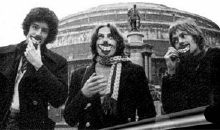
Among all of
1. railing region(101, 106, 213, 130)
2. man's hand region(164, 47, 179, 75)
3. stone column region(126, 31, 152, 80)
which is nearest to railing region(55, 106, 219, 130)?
railing region(101, 106, 213, 130)

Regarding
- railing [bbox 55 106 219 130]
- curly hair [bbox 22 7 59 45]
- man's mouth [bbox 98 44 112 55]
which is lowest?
railing [bbox 55 106 219 130]

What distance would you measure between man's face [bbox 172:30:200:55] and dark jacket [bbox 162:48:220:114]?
1.2 inches

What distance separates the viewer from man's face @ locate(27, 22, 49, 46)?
1.38 meters

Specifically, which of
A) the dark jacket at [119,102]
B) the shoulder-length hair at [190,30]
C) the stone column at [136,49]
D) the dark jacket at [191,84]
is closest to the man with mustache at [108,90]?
the dark jacket at [119,102]

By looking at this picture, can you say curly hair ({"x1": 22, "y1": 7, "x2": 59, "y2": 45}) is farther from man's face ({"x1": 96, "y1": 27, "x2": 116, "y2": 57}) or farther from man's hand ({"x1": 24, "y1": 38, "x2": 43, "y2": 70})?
man's face ({"x1": 96, "y1": 27, "x2": 116, "y2": 57})

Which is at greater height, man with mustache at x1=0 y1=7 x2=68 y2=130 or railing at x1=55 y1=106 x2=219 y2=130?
man with mustache at x1=0 y1=7 x2=68 y2=130

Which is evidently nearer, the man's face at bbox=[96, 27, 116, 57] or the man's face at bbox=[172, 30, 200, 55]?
the man's face at bbox=[172, 30, 200, 55]

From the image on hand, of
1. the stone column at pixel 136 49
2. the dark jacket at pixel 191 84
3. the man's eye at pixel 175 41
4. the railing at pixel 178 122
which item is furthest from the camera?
the stone column at pixel 136 49

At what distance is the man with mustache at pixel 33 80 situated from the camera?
1354 millimetres

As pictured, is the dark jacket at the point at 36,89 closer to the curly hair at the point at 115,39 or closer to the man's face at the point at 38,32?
the man's face at the point at 38,32

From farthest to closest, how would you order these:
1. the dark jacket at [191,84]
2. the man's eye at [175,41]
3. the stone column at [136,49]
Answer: the stone column at [136,49], the man's eye at [175,41], the dark jacket at [191,84]

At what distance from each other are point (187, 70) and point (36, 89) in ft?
2.12

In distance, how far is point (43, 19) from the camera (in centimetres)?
142

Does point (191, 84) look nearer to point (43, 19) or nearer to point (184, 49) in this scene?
point (184, 49)
